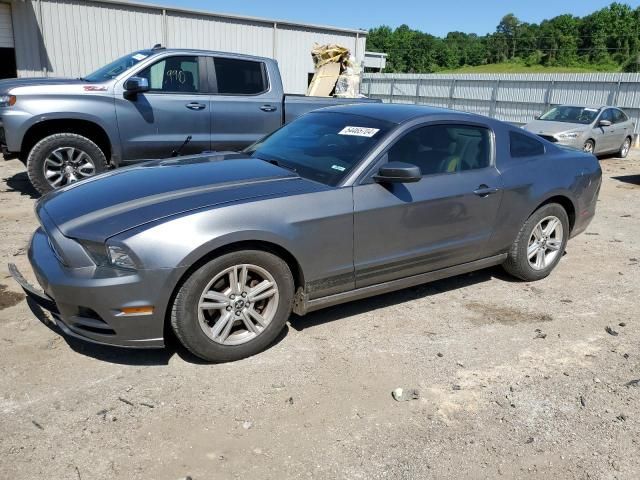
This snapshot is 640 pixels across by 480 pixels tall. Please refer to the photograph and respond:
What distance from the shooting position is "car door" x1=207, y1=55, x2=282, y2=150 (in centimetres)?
739

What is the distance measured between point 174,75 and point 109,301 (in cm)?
494

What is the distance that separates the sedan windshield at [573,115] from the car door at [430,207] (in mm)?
11474

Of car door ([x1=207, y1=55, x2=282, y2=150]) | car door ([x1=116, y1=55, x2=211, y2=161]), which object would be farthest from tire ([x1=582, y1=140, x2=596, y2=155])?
car door ([x1=116, y1=55, x2=211, y2=161])

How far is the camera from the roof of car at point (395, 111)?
4125mm

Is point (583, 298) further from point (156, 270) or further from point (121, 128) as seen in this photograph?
point (121, 128)

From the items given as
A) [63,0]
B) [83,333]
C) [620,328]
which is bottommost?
[620,328]

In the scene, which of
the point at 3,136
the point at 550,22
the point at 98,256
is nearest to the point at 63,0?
the point at 3,136

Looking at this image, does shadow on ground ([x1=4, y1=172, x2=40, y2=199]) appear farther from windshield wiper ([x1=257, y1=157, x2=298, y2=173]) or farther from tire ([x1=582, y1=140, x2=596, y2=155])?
tire ([x1=582, y1=140, x2=596, y2=155])

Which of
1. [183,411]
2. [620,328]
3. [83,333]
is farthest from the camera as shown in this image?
[620,328]

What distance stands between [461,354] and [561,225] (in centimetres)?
211

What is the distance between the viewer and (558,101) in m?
21.2

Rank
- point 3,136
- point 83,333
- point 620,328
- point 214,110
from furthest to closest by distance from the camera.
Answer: point 214,110 < point 3,136 < point 620,328 < point 83,333

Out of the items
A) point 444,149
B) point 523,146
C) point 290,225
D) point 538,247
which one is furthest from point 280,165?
point 538,247

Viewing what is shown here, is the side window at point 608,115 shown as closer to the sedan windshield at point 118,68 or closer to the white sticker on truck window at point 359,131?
the sedan windshield at point 118,68
